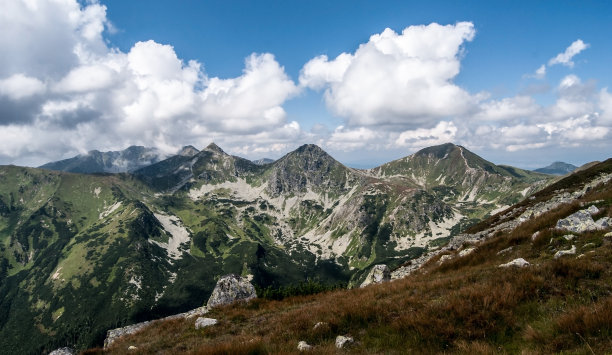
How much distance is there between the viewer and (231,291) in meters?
31.1

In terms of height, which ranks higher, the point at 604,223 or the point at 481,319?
the point at 604,223

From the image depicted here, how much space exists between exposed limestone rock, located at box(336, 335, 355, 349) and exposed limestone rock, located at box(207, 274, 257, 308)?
22215 mm

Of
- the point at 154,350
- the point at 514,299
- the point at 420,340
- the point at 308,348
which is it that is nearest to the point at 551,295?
the point at 514,299

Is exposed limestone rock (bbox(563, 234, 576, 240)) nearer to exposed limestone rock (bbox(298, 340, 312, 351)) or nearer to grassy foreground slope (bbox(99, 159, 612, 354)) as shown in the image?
grassy foreground slope (bbox(99, 159, 612, 354))

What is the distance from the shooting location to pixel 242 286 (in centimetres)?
3234

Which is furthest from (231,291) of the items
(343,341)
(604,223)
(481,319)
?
(604,223)

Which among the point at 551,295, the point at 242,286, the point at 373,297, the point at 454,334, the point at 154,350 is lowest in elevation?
the point at 242,286

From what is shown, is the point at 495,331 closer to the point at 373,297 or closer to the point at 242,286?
the point at 373,297

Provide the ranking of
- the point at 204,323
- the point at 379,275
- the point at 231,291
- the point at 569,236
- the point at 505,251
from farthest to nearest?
the point at 379,275 → the point at 231,291 → the point at 505,251 → the point at 569,236 → the point at 204,323

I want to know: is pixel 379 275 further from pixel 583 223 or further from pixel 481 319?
pixel 481 319

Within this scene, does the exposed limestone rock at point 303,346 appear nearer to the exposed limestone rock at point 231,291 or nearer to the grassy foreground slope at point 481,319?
the grassy foreground slope at point 481,319

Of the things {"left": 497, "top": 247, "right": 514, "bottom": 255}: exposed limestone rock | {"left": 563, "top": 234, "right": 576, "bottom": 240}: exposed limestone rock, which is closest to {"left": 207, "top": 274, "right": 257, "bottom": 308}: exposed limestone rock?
{"left": 497, "top": 247, "right": 514, "bottom": 255}: exposed limestone rock

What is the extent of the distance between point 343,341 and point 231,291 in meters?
24.0

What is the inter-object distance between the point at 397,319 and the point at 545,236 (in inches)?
652
